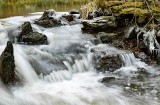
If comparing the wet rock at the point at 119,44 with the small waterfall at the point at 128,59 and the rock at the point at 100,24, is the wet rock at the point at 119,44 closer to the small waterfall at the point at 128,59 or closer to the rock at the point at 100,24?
the small waterfall at the point at 128,59

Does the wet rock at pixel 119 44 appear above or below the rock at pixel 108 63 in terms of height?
above

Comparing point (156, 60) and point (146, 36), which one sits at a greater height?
point (146, 36)

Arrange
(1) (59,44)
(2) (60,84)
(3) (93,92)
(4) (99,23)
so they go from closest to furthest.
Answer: (3) (93,92) → (2) (60,84) → (1) (59,44) → (4) (99,23)

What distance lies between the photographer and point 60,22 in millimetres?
15375

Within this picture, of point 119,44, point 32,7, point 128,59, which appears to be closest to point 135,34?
point 119,44

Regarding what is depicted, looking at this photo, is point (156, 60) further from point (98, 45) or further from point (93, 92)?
point (93, 92)

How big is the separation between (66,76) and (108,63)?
158 cm

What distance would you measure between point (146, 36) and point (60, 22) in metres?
4.81

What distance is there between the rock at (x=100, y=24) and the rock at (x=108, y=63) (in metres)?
2.70

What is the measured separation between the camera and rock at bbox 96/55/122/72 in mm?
10625

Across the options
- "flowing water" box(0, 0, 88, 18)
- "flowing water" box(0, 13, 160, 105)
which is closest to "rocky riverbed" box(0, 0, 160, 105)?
"flowing water" box(0, 13, 160, 105)

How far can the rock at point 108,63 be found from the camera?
1062 cm

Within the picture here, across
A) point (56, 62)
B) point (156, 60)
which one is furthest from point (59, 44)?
point (156, 60)

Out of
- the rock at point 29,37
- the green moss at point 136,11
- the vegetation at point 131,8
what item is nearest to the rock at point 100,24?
the vegetation at point 131,8
